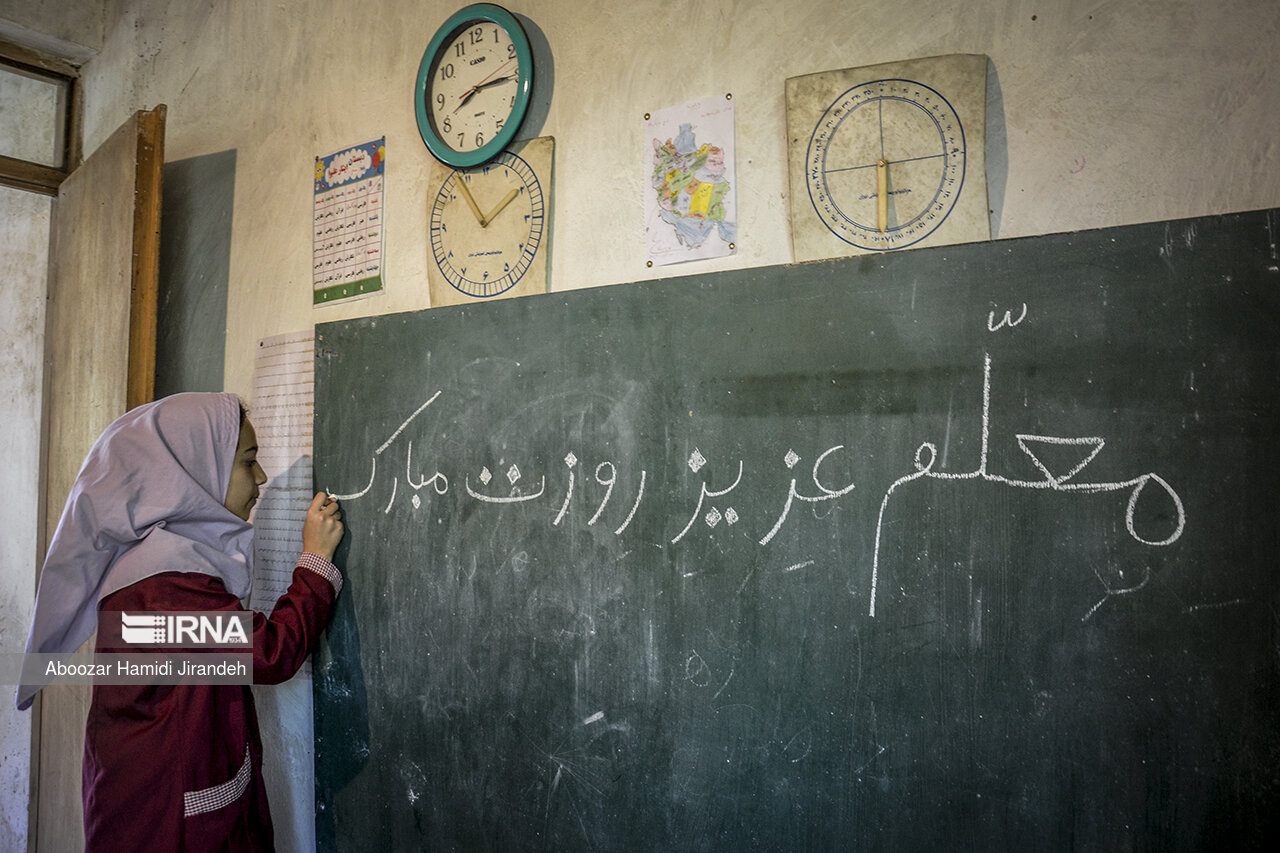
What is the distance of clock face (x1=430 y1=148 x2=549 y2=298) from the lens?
1.53 m

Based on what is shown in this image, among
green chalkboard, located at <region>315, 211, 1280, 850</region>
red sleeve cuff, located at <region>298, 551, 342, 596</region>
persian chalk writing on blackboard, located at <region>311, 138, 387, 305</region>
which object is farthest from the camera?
persian chalk writing on blackboard, located at <region>311, 138, 387, 305</region>

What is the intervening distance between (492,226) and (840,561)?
1.00 metres

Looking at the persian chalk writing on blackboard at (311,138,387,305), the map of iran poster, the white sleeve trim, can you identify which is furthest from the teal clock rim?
the white sleeve trim

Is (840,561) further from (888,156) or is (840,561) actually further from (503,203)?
(503,203)

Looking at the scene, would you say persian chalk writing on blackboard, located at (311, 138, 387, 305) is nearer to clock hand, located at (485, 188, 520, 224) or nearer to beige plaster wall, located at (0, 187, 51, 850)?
clock hand, located at (485, 188, 520, 224)

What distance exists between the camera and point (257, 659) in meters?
1.49

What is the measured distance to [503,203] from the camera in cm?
156

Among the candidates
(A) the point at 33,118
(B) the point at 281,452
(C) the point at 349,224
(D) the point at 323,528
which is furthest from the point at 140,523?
(A) the point at 33,118

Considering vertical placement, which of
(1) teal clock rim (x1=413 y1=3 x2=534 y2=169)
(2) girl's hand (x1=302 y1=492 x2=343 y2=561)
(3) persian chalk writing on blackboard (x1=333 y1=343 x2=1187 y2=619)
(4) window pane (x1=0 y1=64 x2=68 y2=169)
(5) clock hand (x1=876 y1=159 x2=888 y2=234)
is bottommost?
(2) girl's hand (x1=302 y1=492 x2=343 y2=561)

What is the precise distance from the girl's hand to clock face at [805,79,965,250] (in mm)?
1252

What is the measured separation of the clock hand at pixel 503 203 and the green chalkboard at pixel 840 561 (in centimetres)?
21

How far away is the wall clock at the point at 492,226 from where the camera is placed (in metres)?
1.52

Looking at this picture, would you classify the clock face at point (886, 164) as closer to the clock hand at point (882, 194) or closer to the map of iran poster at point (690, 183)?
the clock hand at point (882, 194)

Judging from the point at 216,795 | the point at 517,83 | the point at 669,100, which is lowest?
the point at 216,795
